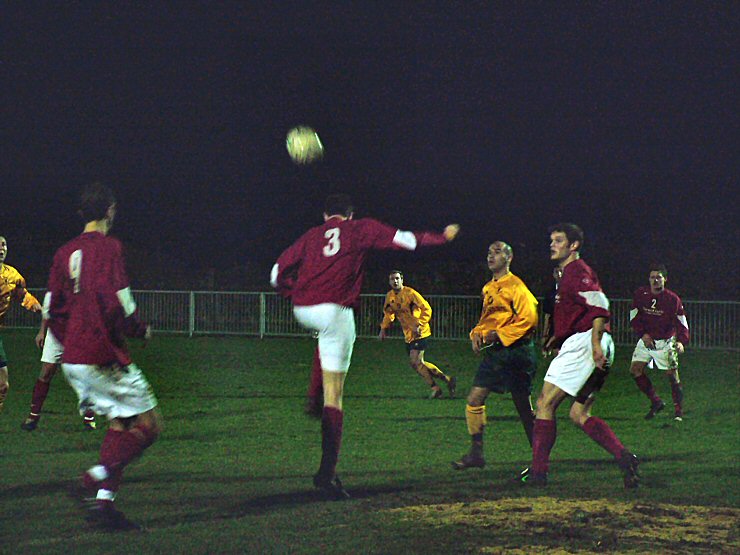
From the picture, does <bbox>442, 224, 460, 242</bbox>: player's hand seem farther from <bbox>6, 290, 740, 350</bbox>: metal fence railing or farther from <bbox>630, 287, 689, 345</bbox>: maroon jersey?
<bbox>6, 290, 740, 350</bbox>: metal fence railing

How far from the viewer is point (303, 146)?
40.1 ft

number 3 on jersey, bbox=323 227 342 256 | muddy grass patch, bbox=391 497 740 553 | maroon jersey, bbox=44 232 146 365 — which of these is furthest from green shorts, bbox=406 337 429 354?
maroon jersey, bbox=44 232 146 365

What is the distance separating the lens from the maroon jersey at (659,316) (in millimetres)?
13492

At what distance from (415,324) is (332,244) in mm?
7976

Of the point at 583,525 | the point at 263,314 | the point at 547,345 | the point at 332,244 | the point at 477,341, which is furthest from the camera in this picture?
the point at 263,314

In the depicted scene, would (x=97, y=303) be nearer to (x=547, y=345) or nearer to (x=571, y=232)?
(x=571, y=232)

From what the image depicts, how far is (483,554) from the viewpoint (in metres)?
5.83

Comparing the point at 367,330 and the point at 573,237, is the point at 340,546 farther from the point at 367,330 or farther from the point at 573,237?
the point at 367,330

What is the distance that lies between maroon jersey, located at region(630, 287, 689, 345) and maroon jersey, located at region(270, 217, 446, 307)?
6.51 meters

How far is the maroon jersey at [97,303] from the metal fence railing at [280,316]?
2307cm

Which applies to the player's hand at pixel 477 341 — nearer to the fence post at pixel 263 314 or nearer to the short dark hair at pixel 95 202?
the short dark hair at pixel 95 202

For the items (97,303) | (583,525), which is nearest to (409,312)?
(583,525)

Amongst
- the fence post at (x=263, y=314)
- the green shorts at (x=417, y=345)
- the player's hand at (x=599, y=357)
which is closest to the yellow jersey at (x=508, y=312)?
the player's hand at (x=599, y=357)

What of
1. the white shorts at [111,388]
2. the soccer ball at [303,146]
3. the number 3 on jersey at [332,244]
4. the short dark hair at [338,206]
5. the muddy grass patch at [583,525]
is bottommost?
the muddy grass patch at [583,525]
